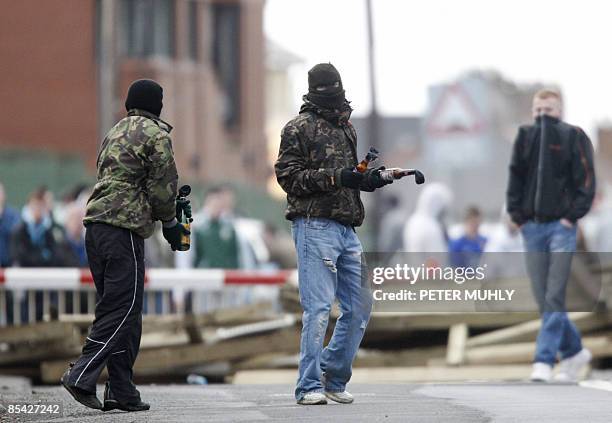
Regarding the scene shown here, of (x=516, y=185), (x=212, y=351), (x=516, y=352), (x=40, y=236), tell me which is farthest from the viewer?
(x=40, y=236)

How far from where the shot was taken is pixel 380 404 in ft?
34.3

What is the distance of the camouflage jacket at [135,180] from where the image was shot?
9.88m

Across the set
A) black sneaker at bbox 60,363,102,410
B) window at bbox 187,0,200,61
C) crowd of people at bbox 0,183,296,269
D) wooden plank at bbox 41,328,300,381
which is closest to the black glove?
black sneaker at bbox 60,363,102,410

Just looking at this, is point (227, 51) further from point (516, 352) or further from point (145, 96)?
point (145, 96)

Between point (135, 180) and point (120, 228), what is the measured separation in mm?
267

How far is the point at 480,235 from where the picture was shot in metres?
19.2

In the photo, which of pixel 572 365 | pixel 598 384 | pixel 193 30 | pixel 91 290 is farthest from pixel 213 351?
pixel 193 30

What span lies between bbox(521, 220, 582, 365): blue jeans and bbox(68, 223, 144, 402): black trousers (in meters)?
3.67

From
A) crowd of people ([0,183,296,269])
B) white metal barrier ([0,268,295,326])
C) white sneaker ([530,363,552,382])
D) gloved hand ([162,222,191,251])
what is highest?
gloved hand ([162,222,191,251])

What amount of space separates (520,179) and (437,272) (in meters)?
0.87

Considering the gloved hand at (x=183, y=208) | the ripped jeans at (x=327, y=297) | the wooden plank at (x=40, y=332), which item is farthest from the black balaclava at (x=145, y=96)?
the wooden plank at (x=40, y=332)

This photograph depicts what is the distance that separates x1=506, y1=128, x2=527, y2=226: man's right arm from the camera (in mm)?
12859

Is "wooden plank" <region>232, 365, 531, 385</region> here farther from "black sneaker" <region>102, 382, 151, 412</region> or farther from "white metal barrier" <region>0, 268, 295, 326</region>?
"black sneaker" <region>102, 382, 151, 412</region>

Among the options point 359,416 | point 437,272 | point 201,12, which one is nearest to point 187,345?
point 437,272
